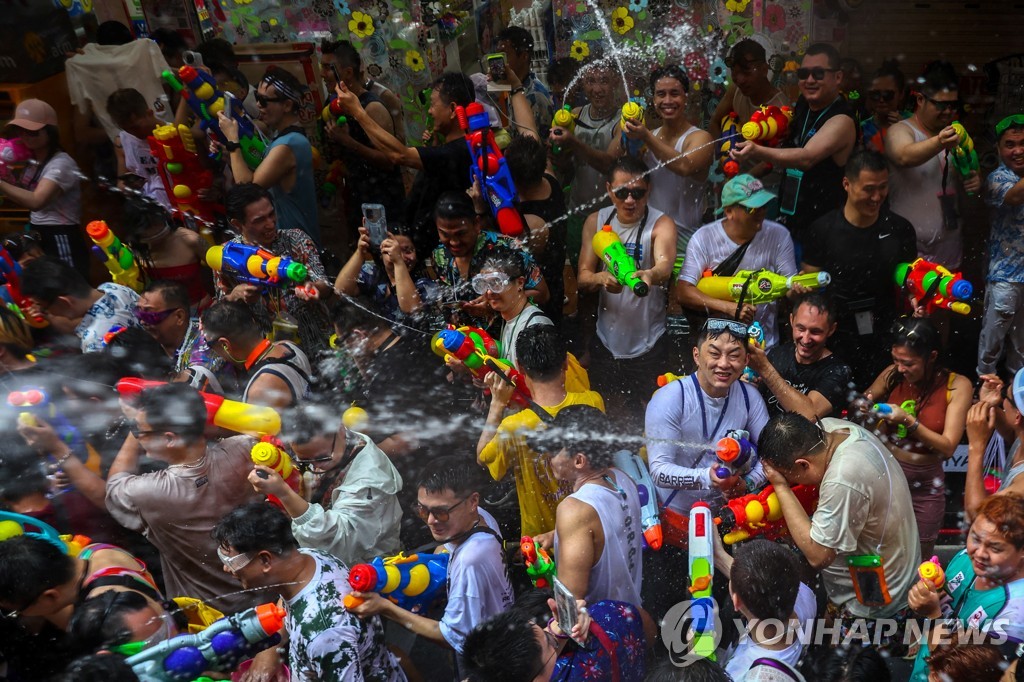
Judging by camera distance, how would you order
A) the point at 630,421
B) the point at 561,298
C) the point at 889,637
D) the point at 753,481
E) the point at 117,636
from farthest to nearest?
the point at 561,298 → the point at 630,421 → the point at 753,481 → the point at 889,637 → the point at 117,636

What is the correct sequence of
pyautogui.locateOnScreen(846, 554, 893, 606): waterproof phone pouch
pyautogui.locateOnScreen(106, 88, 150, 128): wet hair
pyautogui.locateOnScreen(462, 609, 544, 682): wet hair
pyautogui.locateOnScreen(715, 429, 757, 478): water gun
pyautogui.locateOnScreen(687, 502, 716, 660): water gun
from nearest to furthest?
1. pyautogui.locateOnScreen(462, 609, 544, 682): wet hair
2. pyautogui.locateOnScreen(687, 502, 716, 660): water gun
3. pyautogui.locateOnScreen(846, 554, 893, 606): waterproof phone pouch
4. pyautogui.locateOnScreen(715, 429, 757, 478): water gun
5. pyautogui.locateOnScreen(106, 88, 150, 128): wet hair

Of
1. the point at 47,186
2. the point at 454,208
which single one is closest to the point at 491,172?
the point at 454,208

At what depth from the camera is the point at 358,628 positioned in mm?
2918

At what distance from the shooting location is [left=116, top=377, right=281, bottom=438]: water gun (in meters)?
3.62

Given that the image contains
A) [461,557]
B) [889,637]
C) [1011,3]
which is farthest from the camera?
[1011,3]

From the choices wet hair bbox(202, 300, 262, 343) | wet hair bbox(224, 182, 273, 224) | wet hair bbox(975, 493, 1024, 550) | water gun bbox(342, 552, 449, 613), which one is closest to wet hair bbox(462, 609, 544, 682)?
water gun bbox(342, 552, 449, 613)

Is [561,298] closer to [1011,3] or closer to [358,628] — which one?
[358,628]

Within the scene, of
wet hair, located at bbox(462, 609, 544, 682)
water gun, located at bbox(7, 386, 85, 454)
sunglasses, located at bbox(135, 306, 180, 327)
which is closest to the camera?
wet hair, located at bbox(462, 609, 544, 682)

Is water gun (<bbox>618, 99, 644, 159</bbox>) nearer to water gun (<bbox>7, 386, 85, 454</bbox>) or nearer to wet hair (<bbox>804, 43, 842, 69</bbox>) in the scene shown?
wet hair (<bbox>804, 43, 842, 69</bbox>)

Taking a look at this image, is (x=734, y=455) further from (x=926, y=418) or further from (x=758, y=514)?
(x=926, y=418)

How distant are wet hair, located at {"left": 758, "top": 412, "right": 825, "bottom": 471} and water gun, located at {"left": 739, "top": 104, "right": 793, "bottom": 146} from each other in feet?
7.18

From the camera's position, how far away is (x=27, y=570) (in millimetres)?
2869

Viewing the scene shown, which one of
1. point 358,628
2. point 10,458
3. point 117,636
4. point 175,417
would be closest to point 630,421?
point 358,628

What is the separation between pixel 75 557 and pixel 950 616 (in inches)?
122
